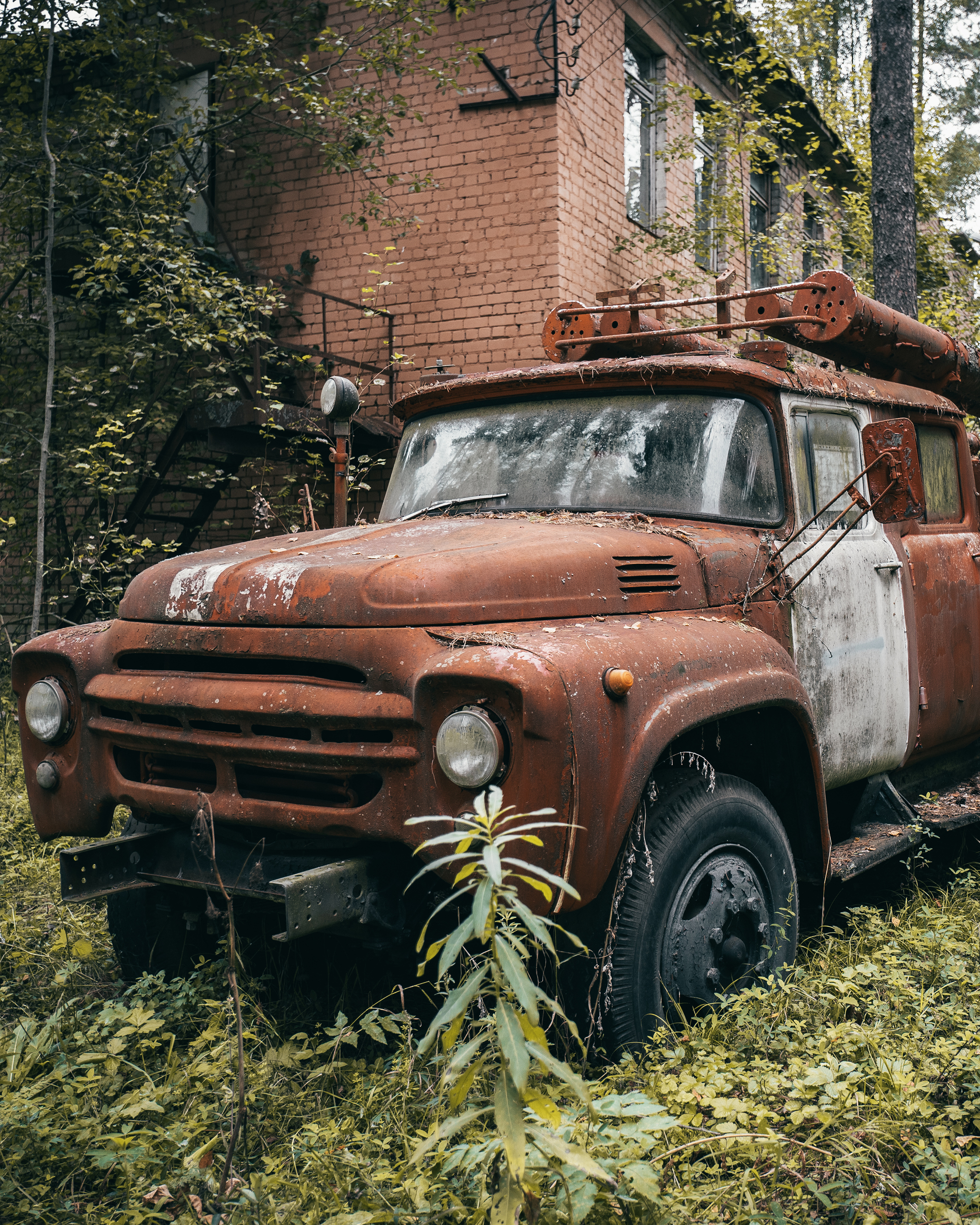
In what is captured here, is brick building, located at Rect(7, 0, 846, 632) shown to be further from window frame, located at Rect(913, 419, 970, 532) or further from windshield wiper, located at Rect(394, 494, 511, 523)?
windshield wiper, located at Rect(394, 494, 511, 523)

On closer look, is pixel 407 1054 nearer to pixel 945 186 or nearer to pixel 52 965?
pixel 52 965

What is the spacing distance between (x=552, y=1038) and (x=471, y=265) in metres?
8.21

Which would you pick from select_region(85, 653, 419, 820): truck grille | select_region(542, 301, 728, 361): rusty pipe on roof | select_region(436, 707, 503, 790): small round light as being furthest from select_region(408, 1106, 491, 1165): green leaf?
select_region(542, 301, 728, 361): rusty pipe on roof

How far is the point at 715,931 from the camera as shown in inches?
125

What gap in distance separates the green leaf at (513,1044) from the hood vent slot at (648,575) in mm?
1662

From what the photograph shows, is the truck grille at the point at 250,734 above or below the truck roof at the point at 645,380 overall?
below

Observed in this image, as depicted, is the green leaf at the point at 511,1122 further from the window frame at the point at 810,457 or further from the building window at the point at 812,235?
the building window at the point at 812,235

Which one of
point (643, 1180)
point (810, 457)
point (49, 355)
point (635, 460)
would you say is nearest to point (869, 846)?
point (810, 457)

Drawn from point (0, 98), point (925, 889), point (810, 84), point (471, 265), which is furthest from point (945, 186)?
point (925, 889)

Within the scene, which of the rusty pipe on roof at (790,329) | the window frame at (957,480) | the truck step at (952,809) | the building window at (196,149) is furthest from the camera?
the building window at (196,149)

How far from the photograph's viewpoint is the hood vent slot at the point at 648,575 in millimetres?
3314

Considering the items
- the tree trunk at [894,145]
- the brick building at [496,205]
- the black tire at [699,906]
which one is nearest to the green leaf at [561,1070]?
the black tire at [699,906]

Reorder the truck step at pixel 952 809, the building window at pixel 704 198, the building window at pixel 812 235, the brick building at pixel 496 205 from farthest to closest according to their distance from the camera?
1. the building window at pixel 812 235
2. the building window at pixel 704 198
3. the brick building at pixel 496 205
4. the truck step at pixel 952 809

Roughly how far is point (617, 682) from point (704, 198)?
1095 centimetres
